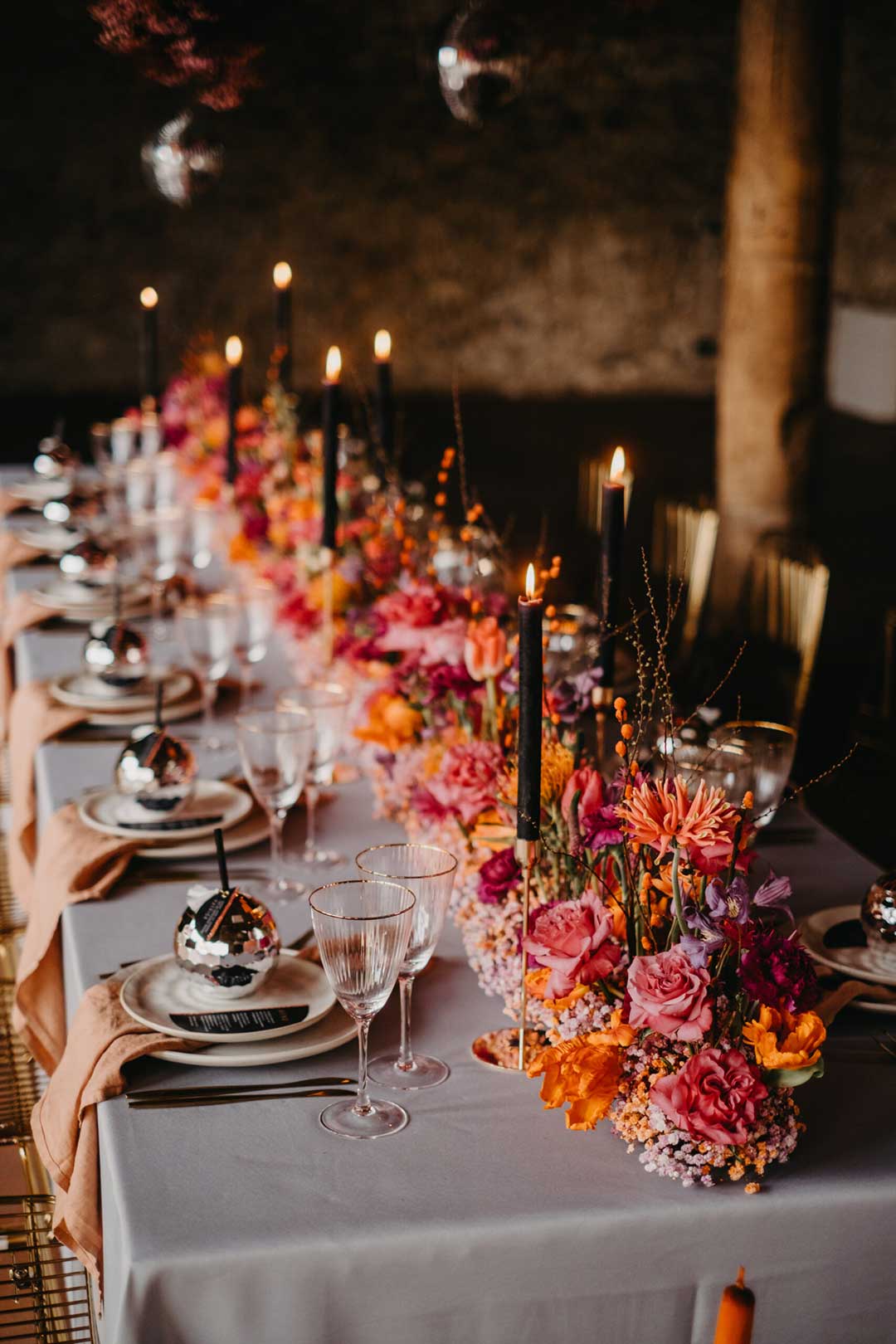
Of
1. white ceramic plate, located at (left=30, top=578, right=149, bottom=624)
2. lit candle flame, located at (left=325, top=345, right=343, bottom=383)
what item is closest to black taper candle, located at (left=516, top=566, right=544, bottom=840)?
lit candle flame, located at (left=325, top=345, right=343, bottom=383)

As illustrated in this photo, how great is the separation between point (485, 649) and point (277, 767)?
30 cm

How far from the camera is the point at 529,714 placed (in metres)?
1.36

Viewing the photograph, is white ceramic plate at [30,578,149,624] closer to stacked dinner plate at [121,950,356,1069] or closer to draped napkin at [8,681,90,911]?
draped napkin at [8,681,90,911]

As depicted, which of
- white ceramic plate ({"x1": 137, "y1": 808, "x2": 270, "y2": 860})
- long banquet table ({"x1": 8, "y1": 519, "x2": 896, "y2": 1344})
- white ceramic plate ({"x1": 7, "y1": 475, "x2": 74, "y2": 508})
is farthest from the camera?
white ceramic plate ({"x1": 7, "y1": 475, "x2": 74, "y2": 508})

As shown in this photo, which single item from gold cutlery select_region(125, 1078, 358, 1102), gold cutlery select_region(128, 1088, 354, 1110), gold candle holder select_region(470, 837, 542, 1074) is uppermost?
gold candle holder select_region(470, 837, 542, 1074)

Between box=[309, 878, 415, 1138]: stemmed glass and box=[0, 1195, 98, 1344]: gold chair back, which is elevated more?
box=[309, 878, 415, 1138]: stemmed glass

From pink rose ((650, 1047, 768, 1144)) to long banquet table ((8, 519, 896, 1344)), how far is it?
0.07 meters

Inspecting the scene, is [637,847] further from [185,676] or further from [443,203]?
[443,203]

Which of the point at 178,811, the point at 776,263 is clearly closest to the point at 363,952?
the point at 178,811

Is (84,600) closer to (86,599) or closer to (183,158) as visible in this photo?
(86,599)

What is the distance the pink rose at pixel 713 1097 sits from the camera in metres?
1.23

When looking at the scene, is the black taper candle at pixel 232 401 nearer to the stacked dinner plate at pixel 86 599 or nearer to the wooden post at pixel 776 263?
the stacked dinner plate at pixel 86 599

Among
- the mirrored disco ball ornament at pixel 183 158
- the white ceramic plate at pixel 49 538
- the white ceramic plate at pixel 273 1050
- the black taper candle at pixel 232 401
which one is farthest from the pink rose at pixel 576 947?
the mirrored disco ball ornament at pixel 183 158

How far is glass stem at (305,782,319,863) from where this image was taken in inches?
79.2
